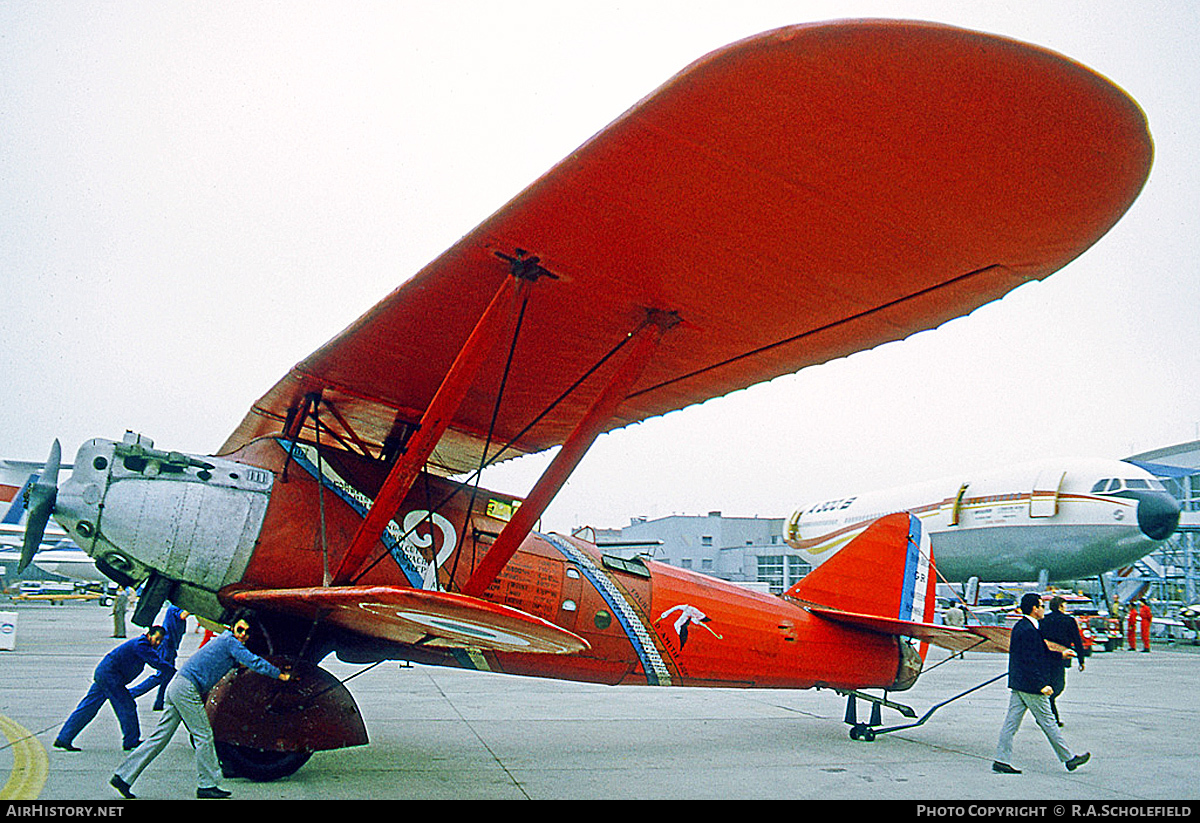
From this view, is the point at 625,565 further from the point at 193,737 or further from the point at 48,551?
the point at 48,551

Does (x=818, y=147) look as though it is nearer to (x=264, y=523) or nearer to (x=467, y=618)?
(x=467, y=618)

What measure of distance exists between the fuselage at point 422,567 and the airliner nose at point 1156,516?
1744 centimetres

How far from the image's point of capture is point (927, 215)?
3615 millimetres

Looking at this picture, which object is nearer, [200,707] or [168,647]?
[200,707]

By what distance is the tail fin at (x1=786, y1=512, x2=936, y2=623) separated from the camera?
7.69 m

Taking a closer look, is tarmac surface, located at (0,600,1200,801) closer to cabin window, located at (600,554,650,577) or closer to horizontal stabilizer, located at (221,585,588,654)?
horizontal stabilizer, located at (221,585,588,654)

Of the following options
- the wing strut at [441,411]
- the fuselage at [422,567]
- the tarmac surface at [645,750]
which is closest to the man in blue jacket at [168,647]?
the tarmac surface at [645,750]

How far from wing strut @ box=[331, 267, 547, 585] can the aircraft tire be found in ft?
4.34

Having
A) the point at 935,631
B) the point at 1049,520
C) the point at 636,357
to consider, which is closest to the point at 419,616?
the point at 636,357

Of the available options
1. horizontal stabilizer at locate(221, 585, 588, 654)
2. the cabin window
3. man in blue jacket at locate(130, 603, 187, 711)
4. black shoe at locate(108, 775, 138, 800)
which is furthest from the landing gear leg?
man in blue jacket at locate(130, 603, 187, 711)

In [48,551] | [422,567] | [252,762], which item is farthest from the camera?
[48,551]

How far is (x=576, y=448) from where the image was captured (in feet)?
16.2

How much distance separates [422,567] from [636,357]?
216 cm

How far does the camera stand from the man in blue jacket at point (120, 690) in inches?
234
